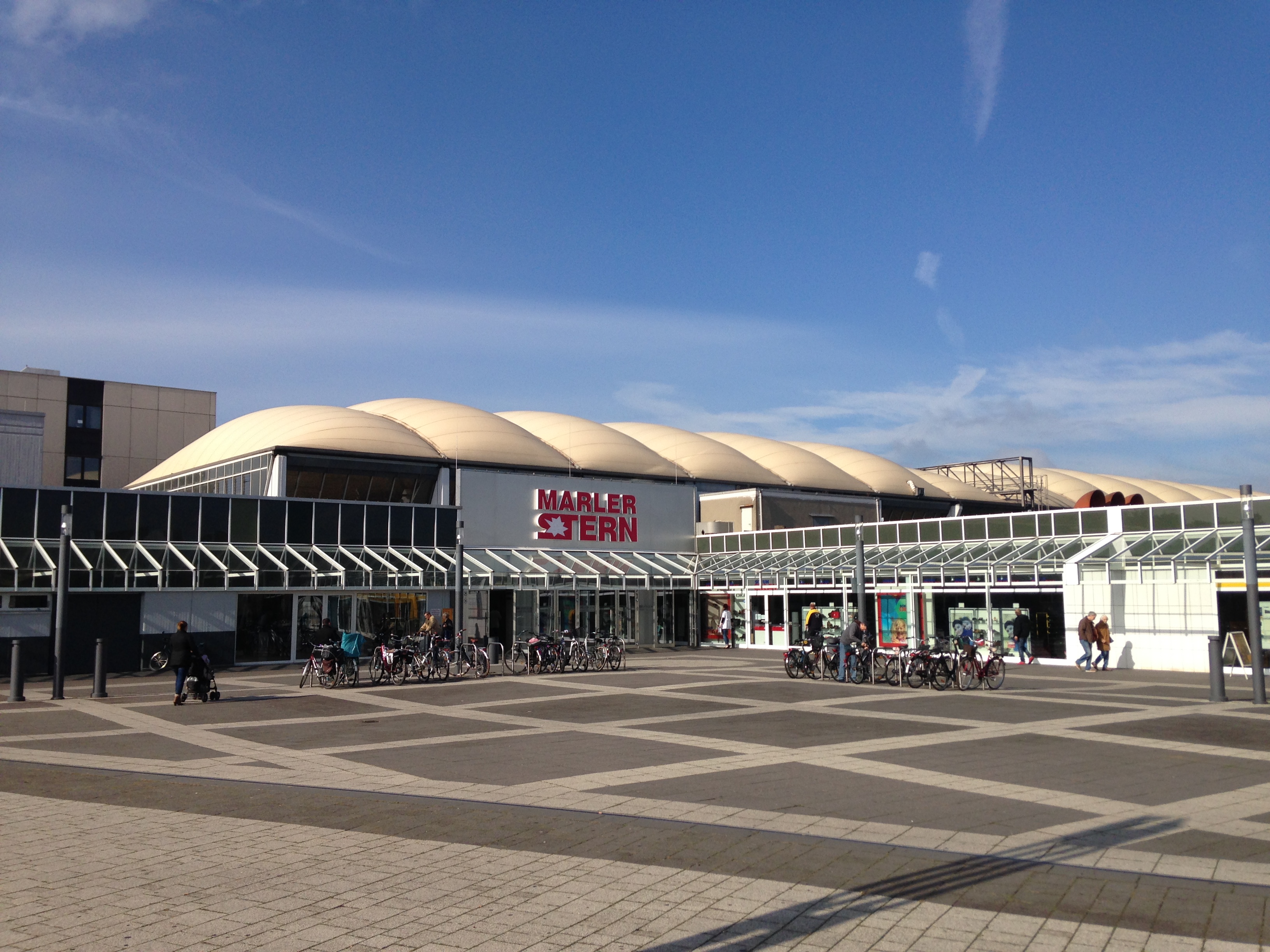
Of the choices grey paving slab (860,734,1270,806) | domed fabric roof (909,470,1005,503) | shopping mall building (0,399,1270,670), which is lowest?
grey paving slab (860,734,1270,806)

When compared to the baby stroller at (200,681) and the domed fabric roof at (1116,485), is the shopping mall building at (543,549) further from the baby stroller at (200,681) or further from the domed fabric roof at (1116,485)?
the domed fabric roof at (1116,485)

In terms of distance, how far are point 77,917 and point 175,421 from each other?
76219 millimetres

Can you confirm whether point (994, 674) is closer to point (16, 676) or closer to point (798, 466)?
point (16, 676)

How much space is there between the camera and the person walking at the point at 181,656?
20.5 m

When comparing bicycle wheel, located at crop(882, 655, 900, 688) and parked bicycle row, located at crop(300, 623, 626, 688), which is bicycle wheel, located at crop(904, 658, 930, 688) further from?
parked bicycle row, located at crop(300, 623, 626, 688)

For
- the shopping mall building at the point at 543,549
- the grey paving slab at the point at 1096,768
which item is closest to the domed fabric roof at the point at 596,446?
the shopping mall building at the point at 543,549

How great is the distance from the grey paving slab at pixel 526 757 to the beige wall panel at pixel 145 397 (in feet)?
226

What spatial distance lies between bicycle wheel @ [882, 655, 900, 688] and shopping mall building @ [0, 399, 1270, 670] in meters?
4.77

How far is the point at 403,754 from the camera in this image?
13.5 meters

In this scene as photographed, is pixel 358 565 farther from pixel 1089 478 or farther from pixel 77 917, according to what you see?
pixel 1089 478

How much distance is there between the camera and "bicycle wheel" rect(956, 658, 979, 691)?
881 inches

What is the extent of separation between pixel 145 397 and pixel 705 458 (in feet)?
148

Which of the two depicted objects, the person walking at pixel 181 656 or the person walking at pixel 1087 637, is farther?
the person walking at pixel 1087 637

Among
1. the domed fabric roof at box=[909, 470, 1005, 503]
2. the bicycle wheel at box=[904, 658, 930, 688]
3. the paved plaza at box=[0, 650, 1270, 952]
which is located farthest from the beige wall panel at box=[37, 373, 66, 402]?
the bicycle wheel at box=[904, 658, 930, 688]
